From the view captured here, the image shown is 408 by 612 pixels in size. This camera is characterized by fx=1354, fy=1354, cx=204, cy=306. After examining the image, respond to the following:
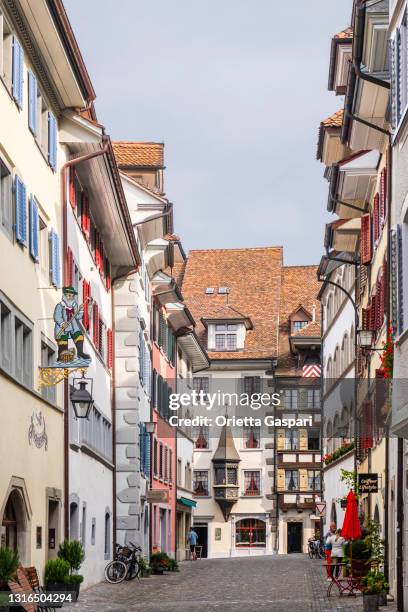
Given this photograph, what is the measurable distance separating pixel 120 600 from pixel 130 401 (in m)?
12.7

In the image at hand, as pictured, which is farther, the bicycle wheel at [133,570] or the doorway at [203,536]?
the doorway at [203,536]

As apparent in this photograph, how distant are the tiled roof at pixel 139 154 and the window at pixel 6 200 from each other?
28142 millimetres

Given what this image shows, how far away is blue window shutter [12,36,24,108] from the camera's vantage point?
20375 mm

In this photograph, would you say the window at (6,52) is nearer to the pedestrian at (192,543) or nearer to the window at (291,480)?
the pedestrian at (192,543)

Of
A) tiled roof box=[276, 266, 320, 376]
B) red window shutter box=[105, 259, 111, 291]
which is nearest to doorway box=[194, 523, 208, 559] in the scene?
tiled roof box=[276, 266, 320, 376]

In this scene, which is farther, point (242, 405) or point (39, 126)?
point (242, 405)

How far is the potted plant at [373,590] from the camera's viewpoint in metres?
21.5

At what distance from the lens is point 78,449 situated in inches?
1109

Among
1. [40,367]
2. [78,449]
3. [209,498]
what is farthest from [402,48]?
[209,498]

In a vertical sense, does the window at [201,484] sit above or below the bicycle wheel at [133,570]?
above

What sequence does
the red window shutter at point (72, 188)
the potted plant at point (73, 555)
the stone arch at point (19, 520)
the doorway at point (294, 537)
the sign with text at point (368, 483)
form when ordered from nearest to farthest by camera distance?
1. the stone arch at point (19, 520)
2. the potted plant at point (73, 555)
3. the red window shutter at point (72, 188)
4. the sign with text at point (368, 483)
5. the doorway at point (294, 537)

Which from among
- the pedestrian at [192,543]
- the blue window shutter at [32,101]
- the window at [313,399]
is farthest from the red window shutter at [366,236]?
the window at [313,399]


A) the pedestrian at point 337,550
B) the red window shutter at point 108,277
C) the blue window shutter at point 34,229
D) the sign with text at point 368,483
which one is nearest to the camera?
the blue window shutter at point 34,229

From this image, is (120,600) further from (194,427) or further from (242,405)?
(242,405)
